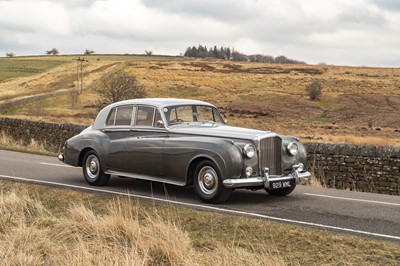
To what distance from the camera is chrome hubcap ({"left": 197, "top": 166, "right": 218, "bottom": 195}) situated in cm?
935

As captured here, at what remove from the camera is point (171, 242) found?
5.95 m

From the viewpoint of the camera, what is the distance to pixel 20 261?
214 inches

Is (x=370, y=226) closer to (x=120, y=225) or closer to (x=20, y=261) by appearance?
(x=120, y=225)

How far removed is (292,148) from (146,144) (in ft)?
8.56

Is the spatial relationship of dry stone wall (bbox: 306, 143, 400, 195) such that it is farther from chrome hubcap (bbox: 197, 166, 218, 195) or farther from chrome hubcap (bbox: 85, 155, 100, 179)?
chrome hubcap (bbox: 85, 155, 100, 179)

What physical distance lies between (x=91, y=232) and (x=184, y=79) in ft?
289

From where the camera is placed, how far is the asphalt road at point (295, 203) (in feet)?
26.5

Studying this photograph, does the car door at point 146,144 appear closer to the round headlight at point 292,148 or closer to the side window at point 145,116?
the side window at point 145,116

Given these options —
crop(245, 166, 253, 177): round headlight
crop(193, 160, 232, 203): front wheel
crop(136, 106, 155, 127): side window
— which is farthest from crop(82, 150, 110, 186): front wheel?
crop(245, 166, 253, 177): round headlight

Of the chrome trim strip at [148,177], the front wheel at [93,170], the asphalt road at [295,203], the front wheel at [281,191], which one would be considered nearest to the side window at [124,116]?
the front wheel at [93,170]

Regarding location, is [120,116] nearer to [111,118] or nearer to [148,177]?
[111,118]

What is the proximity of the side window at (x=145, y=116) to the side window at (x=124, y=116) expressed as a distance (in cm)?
25

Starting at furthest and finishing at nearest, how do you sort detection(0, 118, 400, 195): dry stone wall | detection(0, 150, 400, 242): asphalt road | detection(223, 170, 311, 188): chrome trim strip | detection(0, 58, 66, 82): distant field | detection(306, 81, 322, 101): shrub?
detection(0, 58, 66, 82): distant field
detection(306, 81, 322, 101): shrub
detection(0, 118, 400, 195): dry stone wall
detection(223, 170, 311, 188): chrome trim strip
detection(0, 150, 400, 242): asphalt road

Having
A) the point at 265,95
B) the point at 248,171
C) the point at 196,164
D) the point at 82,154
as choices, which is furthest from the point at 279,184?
the point at 265,95
